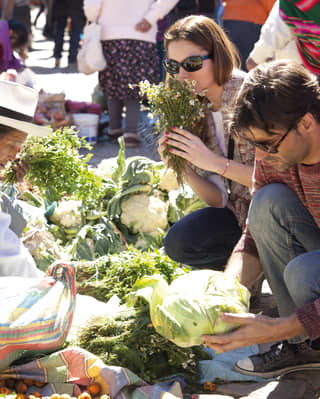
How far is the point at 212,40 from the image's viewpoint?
274cm

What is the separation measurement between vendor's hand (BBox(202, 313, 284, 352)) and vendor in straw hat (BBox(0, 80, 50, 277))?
102cm

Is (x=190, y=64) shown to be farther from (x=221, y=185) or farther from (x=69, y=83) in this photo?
(x=69, y=83)

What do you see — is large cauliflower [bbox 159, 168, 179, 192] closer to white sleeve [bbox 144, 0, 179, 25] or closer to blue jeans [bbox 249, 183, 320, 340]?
blue jeans [bbox 249, 183, 320, 340]

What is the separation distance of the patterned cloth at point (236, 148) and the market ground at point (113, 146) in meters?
0.52

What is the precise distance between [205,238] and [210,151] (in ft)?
1.68

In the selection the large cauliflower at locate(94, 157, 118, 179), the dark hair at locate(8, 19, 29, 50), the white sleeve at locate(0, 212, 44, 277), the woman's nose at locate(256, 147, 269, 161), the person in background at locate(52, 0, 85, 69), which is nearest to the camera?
the woman's nose at locate(256, 147, 269, 161)

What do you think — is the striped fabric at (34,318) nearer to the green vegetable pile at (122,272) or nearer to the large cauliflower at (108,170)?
the green vegetable pile at (122,272)

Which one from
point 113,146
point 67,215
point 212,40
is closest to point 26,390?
point 67,215

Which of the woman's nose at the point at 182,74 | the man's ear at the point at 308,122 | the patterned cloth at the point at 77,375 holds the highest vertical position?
the man's ear at the point at 308,122

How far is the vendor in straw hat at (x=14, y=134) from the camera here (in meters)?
2.30

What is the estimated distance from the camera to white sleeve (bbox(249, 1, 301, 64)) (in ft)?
12.0

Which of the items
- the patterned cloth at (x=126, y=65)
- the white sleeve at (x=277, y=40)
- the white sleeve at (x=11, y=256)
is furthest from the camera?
the patterned cloth at (x=126, y=65)

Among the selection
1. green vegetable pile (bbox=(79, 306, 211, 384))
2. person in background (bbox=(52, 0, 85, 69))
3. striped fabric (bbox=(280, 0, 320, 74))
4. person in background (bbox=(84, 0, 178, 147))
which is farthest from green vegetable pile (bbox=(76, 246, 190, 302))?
person in background (bbox=(52, 0, 85, 69))

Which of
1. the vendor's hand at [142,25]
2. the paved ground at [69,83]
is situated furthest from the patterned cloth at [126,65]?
the paved ground at [69,83]
